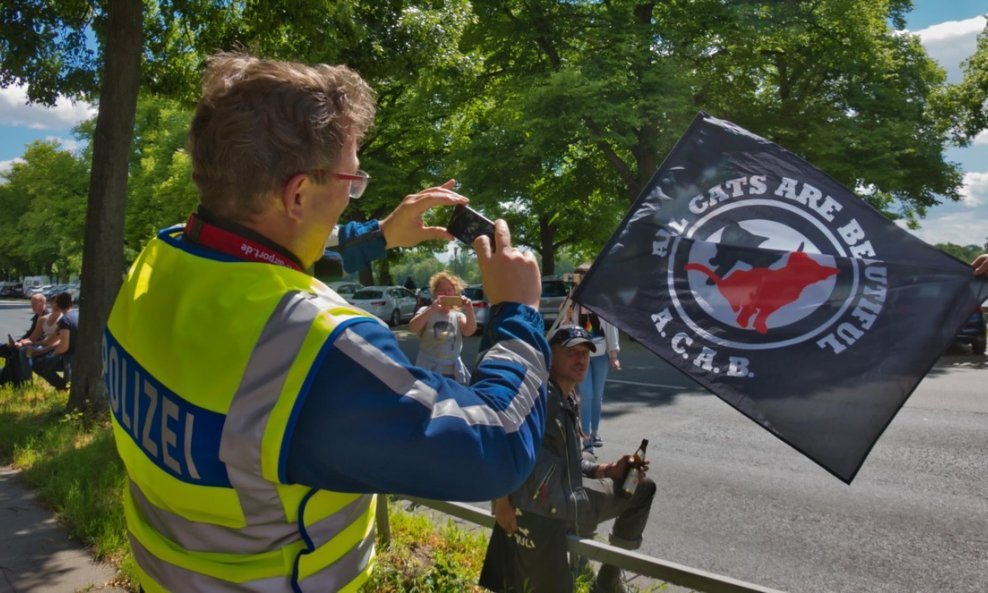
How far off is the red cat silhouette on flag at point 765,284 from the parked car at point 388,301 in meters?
22.7

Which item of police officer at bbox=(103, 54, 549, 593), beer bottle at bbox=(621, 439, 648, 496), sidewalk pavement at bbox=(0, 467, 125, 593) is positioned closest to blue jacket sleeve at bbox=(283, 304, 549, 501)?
police officer at bbox=(103, 54, 549, 593)

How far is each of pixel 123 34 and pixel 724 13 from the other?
50.4 ft

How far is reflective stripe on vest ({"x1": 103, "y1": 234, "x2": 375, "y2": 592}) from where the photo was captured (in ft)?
3.94

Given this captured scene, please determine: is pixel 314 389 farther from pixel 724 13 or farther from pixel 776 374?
pixel 724 13

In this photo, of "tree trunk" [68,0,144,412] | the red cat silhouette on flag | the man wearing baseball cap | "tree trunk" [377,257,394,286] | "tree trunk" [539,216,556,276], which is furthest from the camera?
"tree trunk" [377,257,394,286]

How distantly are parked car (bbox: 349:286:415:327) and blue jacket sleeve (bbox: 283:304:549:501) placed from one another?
943 inches

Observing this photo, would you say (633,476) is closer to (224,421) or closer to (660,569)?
(660,569)

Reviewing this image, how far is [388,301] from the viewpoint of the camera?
87.0ft

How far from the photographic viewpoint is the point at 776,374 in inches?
101

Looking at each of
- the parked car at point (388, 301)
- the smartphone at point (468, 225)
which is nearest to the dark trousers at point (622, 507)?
the smartphone at point (468, 225)

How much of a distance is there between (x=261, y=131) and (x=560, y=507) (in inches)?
96.1

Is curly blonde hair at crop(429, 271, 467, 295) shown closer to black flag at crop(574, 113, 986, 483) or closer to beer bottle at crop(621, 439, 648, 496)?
beer bottle at crop(621, 439, 648, 496)

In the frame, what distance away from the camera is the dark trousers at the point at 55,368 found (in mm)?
9906

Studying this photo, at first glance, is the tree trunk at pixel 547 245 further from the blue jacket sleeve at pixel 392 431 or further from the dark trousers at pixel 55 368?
the blue jacket sleeve at pixel 392 431
